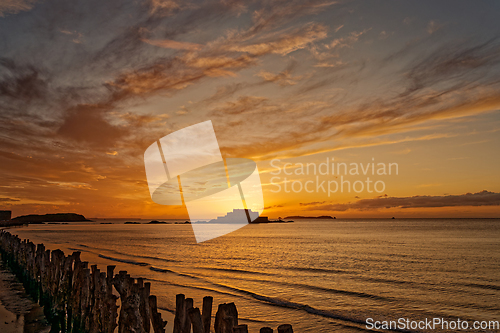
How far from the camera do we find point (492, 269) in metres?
22.4

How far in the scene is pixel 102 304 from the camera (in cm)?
696

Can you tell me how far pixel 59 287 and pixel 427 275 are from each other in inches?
821

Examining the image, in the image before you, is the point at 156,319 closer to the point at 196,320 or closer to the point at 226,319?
the point at 196,320

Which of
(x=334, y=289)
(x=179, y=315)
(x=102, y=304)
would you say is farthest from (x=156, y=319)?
(x=334, y=289)

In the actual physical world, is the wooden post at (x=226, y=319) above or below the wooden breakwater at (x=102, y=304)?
above

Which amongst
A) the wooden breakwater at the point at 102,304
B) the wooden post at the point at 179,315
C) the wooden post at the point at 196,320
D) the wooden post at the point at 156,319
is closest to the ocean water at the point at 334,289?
the wooden breakwater at the point at 102,304

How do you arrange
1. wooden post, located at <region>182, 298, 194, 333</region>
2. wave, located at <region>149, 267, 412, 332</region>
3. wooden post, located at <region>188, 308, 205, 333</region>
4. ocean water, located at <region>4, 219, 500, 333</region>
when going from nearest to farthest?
wooden post, located at <region>188, 308, 205, 333</region> < wooden post, located at <region>182, 298, 194, 333</region> < wave, located at <region>149, 267, 412, 332</region> < ocean water, located at <region>4, 219, 500, 333</region>

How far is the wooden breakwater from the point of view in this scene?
467 cm

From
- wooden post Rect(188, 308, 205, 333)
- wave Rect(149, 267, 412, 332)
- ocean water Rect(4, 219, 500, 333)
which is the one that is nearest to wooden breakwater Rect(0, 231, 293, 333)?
wooden post Rect(188, 308, 205, 333)

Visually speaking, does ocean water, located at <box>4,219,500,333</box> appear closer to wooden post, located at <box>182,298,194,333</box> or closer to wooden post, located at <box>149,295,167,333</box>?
wooden post, located at <box>149,295,167,333</box>

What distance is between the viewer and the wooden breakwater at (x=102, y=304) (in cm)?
467

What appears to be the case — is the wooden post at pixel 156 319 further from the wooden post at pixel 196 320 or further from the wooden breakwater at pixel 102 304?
the wooden post at pixel 196 320

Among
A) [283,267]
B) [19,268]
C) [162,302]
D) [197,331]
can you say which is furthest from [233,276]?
[197,331]

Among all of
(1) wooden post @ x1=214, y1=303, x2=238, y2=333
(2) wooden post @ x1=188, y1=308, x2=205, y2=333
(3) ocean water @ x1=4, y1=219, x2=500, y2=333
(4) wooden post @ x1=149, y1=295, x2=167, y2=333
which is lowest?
(3) ocean water @ x1=4, y1=219, x2=500, y2=333
